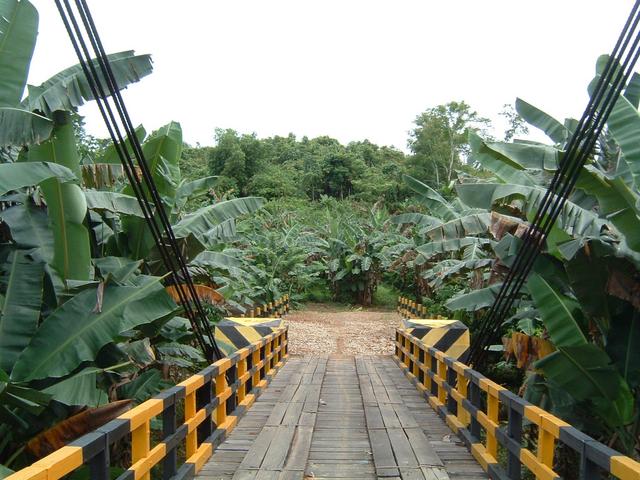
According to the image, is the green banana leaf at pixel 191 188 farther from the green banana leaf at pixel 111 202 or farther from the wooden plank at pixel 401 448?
the wooden plank at pixel 401 448

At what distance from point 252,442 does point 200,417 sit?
0.88 meters

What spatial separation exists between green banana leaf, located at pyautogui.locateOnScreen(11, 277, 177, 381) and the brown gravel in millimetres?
9926

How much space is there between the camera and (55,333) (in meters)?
4.43

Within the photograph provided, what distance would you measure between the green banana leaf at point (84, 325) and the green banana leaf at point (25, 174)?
0.93 m

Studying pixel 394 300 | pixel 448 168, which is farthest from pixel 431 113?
pixel 394 300

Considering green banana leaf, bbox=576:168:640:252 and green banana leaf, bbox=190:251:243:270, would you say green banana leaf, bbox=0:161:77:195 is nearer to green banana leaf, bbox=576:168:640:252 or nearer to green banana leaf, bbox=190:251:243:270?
green banana leaf, bbox=190:251:243:270

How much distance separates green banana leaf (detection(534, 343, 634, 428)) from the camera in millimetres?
4645

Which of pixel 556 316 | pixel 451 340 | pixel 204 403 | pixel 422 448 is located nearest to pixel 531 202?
pixel 556 316

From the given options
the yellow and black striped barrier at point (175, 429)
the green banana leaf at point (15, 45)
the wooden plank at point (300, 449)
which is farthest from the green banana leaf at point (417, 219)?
the green banana leaf at point (15, 45)

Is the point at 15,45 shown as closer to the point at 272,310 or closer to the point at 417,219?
the point at 417,219

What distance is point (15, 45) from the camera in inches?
194

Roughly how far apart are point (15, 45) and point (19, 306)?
6.99 ft

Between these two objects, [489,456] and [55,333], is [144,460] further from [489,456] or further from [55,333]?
[489,456]

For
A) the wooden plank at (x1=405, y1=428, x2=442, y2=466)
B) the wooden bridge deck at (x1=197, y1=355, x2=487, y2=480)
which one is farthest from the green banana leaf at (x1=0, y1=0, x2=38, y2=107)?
the wooden plank at (x1=405, y1=428, x2=442, y2=466)
